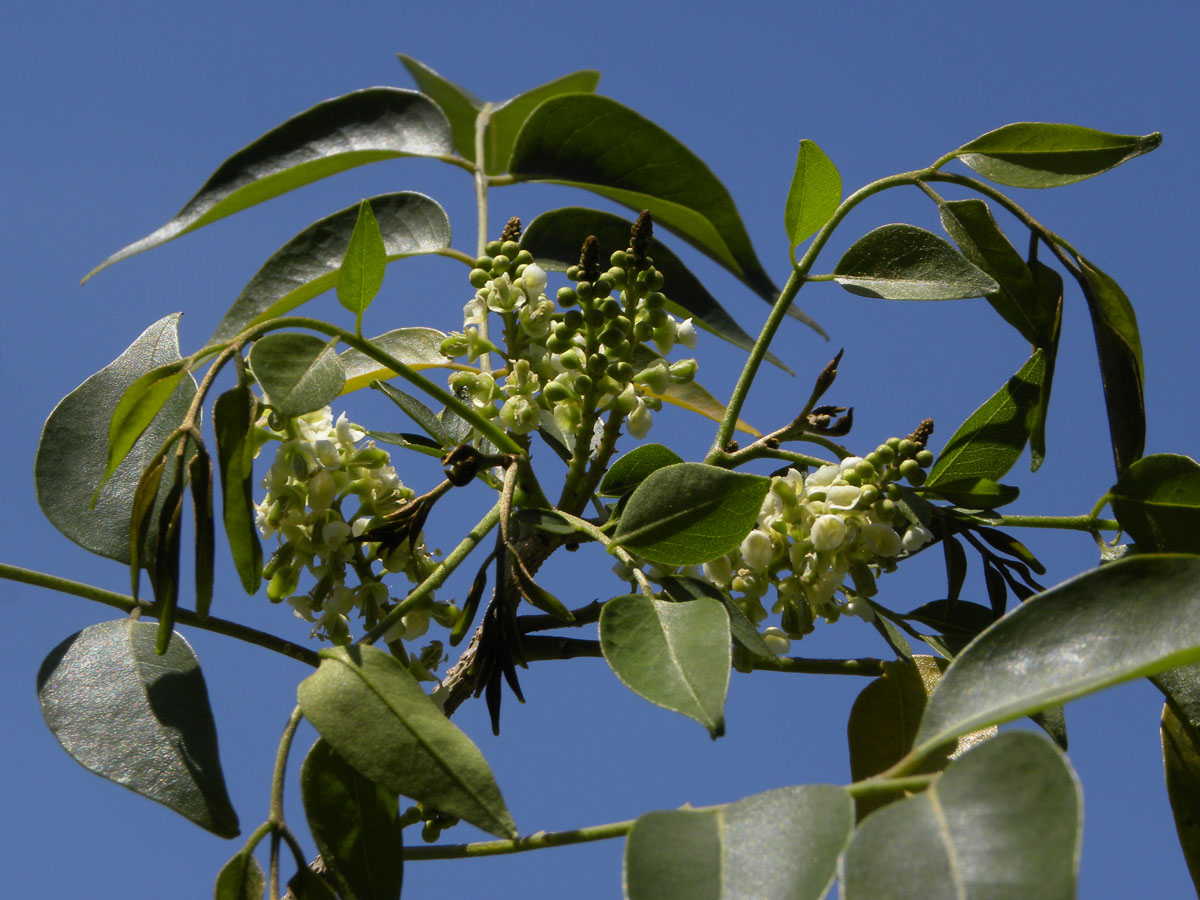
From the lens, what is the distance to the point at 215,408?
618 mm

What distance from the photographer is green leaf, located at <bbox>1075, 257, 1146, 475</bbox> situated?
0.78 metres

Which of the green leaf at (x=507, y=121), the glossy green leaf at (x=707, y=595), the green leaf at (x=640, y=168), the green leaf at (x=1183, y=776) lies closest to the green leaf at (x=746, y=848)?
the glossy green leaf at (x=707, y=595)


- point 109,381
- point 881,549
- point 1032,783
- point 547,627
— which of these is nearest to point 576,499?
point 547,627

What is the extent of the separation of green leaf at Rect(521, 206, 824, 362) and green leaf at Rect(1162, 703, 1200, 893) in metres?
0.46

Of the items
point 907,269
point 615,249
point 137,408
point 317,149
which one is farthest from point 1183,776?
point 317,149

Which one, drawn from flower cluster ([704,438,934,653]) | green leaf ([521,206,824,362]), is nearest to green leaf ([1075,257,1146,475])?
flower cluster ([704,438,934,653])

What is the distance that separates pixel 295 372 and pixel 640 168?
51cm

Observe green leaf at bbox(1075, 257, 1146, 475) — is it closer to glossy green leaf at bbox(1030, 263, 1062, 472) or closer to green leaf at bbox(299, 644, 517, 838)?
glossy green leaf at bbox(1030, 263, 1062, 472)

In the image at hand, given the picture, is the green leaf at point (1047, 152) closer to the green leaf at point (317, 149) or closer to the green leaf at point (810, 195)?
the green leaf at point (810, 195)

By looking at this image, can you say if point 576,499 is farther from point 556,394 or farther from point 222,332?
point 222,332

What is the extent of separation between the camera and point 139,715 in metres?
0.67

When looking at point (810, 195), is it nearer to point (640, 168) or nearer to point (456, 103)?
point (640, 168)

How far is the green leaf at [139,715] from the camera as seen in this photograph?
628 millimetres

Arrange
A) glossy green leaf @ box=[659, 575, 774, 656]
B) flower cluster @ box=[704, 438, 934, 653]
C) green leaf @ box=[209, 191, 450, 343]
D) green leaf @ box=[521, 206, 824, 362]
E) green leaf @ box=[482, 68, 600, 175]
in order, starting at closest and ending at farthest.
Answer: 1. glossy green leaf @ box=[659, 575, 774, 656]
2. flower cluster @ box=[704, 438, 934, 653]
3. green leaf @ box=[209, 191, 450, 343]
4. green leaf @ box=[521, 206, 824, 362]
5. green leaf @ box=[482, 68, 600, 175]
